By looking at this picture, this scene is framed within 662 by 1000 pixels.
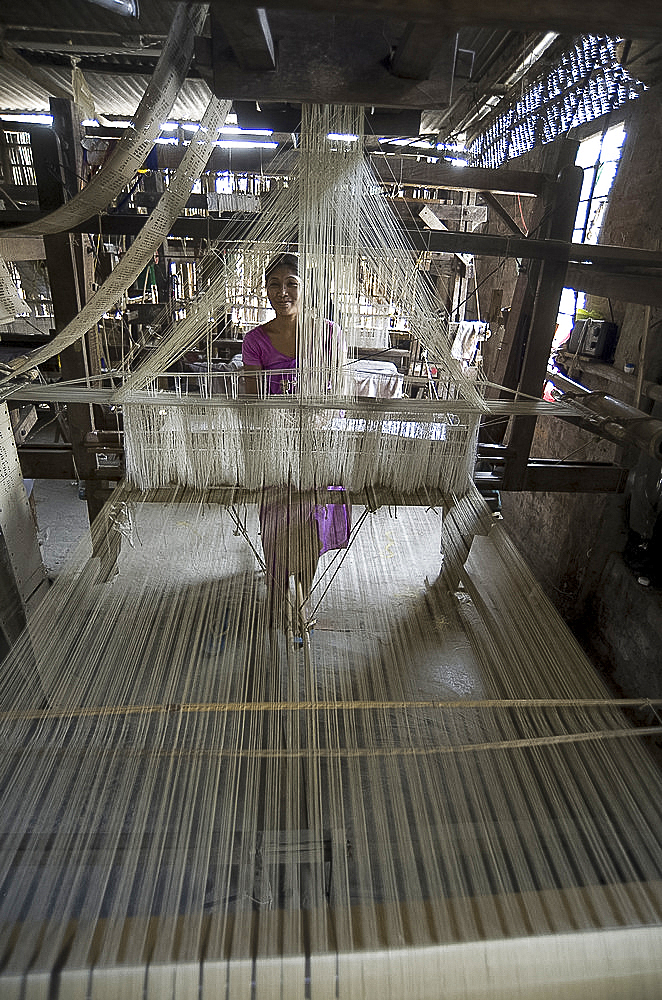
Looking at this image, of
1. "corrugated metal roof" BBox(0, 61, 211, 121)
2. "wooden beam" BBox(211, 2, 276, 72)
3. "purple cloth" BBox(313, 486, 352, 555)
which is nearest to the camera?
"wooden beam" BBox(211, 2, 276, 72)

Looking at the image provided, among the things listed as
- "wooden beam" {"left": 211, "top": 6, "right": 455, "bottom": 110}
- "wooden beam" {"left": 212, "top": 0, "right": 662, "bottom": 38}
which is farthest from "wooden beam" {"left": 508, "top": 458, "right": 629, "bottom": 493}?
"wooden beam" {"left": 212, "top": 0, "right": 662, "bottom": 38}

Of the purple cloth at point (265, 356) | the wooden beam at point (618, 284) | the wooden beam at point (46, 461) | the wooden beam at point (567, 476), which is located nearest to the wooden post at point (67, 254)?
the wooden beam at point (46, 461)

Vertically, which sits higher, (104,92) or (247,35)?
(104,92)

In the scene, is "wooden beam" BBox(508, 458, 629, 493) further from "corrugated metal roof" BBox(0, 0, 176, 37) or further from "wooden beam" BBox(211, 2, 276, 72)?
"corrugated metal roof" BBox(0, 0, 176, 37)

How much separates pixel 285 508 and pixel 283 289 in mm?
1119

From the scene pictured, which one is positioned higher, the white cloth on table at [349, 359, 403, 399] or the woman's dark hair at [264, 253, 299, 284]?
the woman's dark hair at [264, 253, 299, 284]

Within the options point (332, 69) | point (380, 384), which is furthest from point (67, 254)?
point (380, 384)

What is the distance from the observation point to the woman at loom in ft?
7.59

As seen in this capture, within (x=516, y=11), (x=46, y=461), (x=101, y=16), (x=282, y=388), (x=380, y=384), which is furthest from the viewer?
(x=380, y=384)

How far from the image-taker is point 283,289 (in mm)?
2672

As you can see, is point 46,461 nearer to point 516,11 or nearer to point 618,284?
point 516,11

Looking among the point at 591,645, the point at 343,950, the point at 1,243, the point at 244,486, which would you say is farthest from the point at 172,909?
the point at 591,645

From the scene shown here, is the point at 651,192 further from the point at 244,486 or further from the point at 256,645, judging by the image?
the point at 256,645

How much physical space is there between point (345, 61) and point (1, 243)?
207cm
